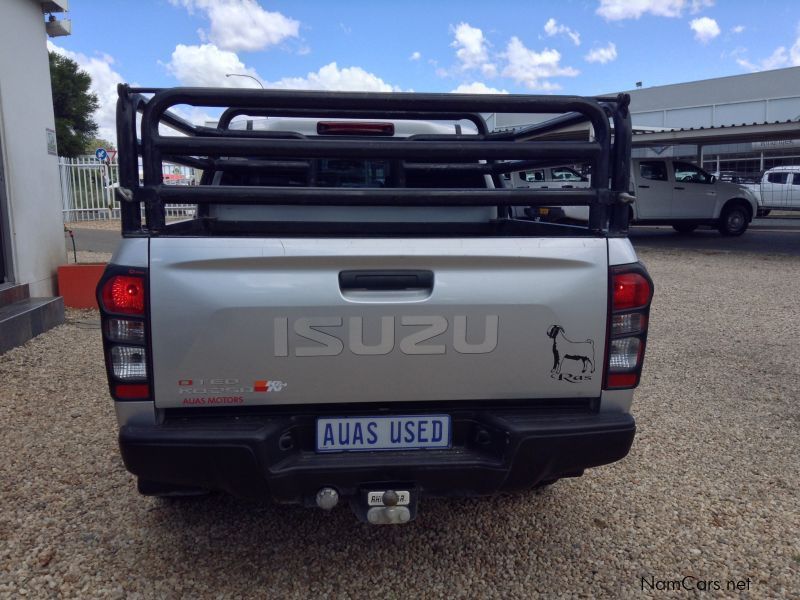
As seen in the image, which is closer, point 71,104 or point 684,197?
point 684,197

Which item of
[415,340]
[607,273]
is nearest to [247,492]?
[415,340]

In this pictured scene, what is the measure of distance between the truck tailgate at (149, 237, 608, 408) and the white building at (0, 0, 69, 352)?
4.63m

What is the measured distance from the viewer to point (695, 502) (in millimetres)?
3477

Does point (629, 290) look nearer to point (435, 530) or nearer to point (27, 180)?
point (435, 530)

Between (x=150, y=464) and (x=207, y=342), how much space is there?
485 mm

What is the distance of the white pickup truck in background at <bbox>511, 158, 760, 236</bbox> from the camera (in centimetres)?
1744

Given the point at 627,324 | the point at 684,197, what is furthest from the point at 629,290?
the point at 684,197

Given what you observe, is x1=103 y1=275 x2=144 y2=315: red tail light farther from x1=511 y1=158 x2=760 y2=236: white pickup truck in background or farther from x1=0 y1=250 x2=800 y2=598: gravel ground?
x1=511 y1=158 x2=760 y2=236: white pickup truck in background

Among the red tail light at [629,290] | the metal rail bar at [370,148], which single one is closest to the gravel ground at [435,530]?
the red tail light at [629,290]

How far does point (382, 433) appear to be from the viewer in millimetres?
2506

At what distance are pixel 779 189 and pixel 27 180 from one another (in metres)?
27.4

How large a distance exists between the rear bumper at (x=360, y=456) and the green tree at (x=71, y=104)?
104ft

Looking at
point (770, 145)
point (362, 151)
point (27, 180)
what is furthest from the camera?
point (770, 145)

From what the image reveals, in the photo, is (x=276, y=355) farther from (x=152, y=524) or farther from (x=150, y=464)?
(x=152, y=524)
